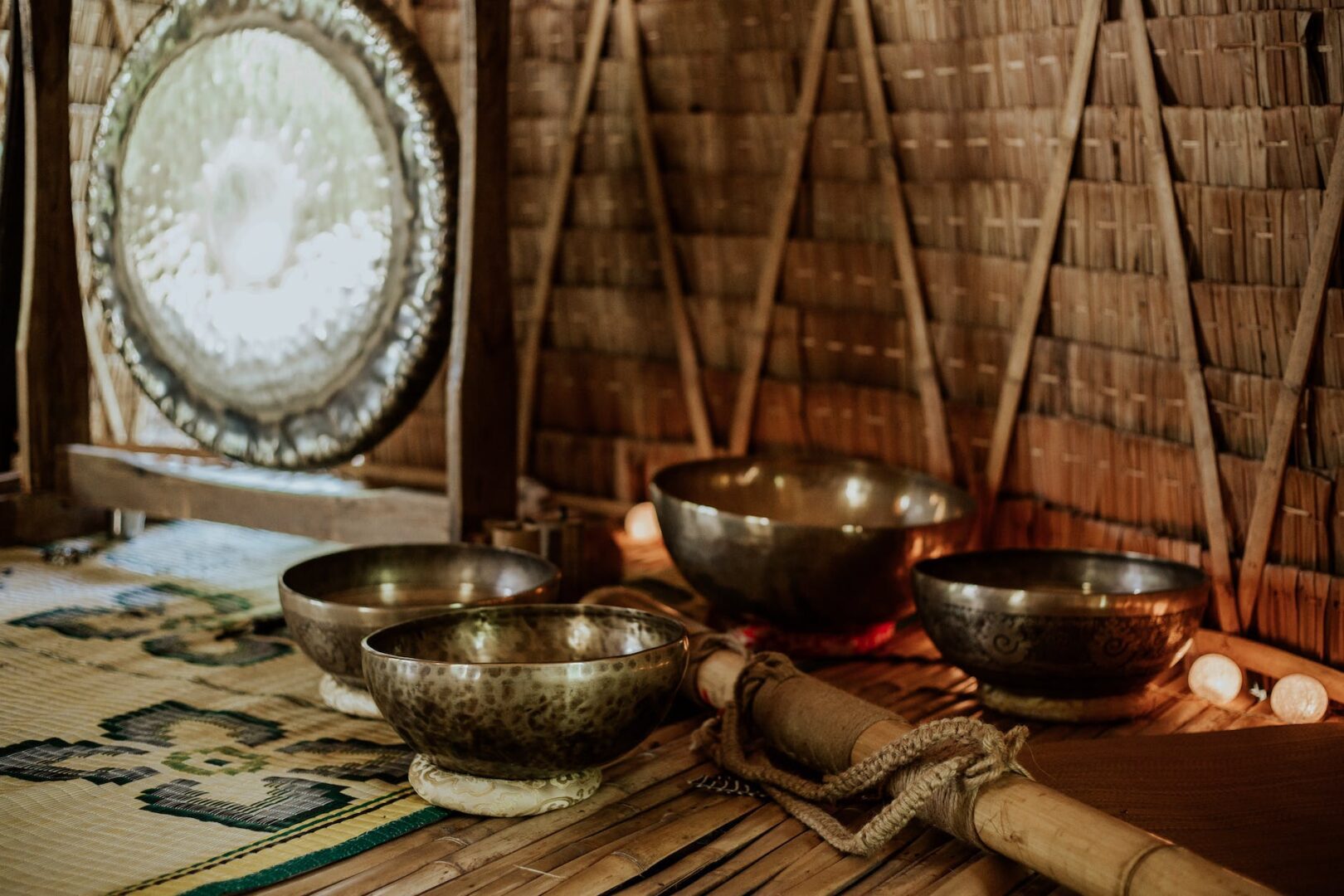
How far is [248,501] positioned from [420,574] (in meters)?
0.62

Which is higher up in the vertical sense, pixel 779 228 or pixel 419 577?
pixel 779 228

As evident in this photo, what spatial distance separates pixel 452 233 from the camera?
2191 millimetres

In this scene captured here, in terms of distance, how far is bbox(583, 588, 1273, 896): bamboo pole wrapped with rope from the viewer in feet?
4.00

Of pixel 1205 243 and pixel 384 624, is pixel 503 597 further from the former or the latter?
pixel 1205 243

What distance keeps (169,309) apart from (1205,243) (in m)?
1.79

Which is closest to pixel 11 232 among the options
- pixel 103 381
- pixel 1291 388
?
pixel 103 381

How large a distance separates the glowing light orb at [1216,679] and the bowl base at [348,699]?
1133mm

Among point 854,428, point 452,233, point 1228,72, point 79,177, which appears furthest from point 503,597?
point 79,177

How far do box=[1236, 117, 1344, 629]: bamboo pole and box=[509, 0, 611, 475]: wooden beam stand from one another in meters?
1.37

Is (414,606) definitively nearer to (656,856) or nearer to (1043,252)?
(656,856)

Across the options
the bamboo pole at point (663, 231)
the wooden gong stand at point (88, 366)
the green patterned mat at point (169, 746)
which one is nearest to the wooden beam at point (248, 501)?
the wooden gong stand at point (88, 366)

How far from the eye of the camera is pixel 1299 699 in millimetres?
1824

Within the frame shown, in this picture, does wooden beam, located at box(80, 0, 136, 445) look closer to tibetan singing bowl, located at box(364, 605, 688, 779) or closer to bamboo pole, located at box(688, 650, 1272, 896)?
tibetan singing bowl, located at box(364, 605, 688, 779)

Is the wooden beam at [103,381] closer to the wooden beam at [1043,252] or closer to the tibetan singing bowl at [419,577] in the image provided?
the tibetan singing bowl at [419,577]
